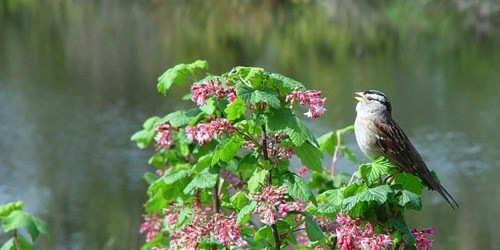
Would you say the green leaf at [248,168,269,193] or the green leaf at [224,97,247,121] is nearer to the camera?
the green leaf at [248,168,269,193]

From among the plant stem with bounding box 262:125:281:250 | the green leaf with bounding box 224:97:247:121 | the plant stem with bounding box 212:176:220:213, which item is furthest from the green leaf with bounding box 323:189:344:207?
the plant stem with bounding box 212:176:220:213

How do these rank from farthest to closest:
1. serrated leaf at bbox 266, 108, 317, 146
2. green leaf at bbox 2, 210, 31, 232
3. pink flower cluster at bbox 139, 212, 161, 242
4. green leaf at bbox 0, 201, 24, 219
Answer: pink flower cluster at bbox 139, 212, 161, 242, green leaf at bbox 0, 201, 24, 219, green leaf at bbox 2, 210, 31, 232, serrated leaf at bbox 266, 108, 317, 146

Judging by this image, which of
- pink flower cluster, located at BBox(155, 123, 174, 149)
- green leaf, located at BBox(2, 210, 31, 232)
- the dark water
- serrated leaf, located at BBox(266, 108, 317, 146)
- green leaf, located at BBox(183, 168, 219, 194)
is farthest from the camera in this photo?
the dark water

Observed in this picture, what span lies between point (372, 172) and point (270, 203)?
0.41m

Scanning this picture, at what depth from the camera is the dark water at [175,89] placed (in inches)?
595

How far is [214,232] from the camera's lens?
3385 mm

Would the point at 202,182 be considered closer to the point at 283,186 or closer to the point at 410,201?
the point at 283,186

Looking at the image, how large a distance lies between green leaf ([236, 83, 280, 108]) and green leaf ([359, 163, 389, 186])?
15.2 inches

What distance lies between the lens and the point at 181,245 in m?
3.51

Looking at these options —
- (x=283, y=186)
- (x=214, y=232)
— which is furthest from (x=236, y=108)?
(x=214, y=232)

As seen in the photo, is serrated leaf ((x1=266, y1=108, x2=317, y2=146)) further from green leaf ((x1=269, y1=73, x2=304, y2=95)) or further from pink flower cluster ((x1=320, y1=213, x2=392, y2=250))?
pink flower cluster ((x1=320, y1=213, x2=392, y2=250))

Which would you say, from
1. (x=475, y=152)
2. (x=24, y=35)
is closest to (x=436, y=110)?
(x=475, y=152)

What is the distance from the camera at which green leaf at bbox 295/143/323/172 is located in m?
3.35

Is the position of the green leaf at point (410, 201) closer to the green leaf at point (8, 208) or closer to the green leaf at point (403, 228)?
the green leaf at point (403, 228)
